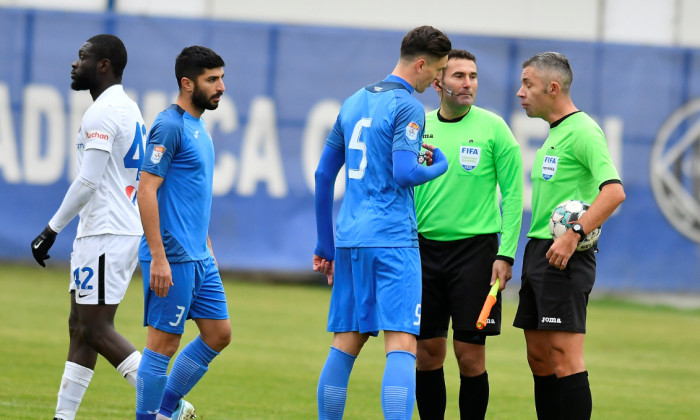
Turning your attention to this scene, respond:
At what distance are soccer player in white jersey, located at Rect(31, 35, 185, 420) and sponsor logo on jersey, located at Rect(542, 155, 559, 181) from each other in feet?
8.16

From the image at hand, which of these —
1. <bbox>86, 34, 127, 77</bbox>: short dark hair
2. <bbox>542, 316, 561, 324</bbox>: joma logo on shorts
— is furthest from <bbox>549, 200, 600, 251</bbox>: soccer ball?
<bbox>86, 34, 127, 77</bbox>: short dark hair

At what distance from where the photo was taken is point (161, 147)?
19.4ft

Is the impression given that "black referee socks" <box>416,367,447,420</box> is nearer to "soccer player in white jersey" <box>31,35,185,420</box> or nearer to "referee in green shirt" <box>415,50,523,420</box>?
"referee in green shirt" <box>415,50,523,420</box>

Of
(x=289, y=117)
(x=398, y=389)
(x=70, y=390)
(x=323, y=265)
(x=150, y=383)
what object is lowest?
(x=70, y=390)

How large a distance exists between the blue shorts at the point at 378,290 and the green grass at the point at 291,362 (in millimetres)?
1795

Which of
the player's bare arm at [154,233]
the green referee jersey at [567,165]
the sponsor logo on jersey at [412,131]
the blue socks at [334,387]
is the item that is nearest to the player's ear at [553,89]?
the green referee jersey at [567,165]

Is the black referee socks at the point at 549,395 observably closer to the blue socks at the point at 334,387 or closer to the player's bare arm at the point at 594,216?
the player's bare arm at the point at 594,216

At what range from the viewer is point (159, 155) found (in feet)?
19.4

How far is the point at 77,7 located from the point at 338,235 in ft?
45.2

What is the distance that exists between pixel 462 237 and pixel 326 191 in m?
1.08

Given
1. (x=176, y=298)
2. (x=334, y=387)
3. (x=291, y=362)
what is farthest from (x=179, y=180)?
(x=291, y=362)

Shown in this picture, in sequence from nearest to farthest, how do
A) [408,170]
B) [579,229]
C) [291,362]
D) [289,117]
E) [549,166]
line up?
[408,170], [579,229], [549,166], [291,362], [289,117]

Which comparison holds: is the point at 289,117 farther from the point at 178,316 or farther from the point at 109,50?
A: the point at 178,316

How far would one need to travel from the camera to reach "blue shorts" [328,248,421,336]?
555cm
